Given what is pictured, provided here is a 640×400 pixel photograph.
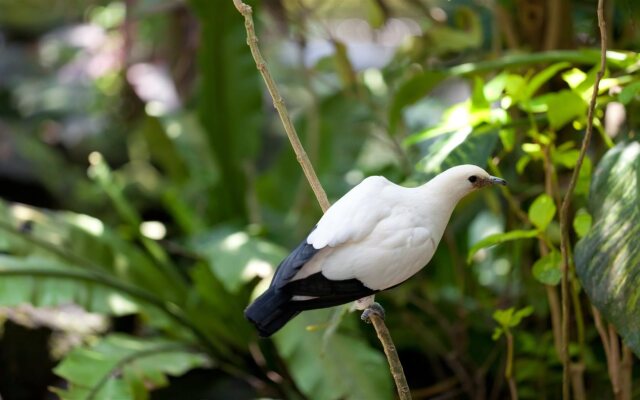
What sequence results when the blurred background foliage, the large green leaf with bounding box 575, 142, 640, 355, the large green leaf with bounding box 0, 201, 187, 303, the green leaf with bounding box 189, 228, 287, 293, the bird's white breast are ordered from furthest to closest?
the large green leaf with bounding box 0, 201, 187, 303, the green leaf with bounding box 189, 228, 287, 293, the blurred background foliage, the large green leaf with bounding box 575, 142, 640, 355, the bird's white breast

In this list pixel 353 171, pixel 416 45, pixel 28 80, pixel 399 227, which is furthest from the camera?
pixel 28 80

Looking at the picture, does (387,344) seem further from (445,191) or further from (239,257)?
(239,257)

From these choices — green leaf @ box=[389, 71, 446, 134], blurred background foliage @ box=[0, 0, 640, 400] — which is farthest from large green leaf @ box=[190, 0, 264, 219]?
green leaf @ box=[389, 71, 446, 134]

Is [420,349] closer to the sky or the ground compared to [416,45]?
closer to the ground

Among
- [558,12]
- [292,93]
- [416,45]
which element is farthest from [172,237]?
[558,12]

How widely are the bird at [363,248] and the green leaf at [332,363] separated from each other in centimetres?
44

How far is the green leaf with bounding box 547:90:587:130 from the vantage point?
0.83 metres

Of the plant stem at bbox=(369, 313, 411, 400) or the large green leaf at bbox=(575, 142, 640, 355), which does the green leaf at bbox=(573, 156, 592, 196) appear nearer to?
the large green leaf at bbox=(575, 142, 640, 355)

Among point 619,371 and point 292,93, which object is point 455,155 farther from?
point 292,93

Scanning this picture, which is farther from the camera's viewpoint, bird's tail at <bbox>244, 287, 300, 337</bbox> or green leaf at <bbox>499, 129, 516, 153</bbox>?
green leaf at <bbox>499, 129, 516, 153</bbox>

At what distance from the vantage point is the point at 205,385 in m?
1.31

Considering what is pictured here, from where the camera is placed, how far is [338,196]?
147cm

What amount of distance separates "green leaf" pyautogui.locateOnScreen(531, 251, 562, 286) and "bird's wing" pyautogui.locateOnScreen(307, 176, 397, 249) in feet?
0.77

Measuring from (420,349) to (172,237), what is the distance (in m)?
0.93
